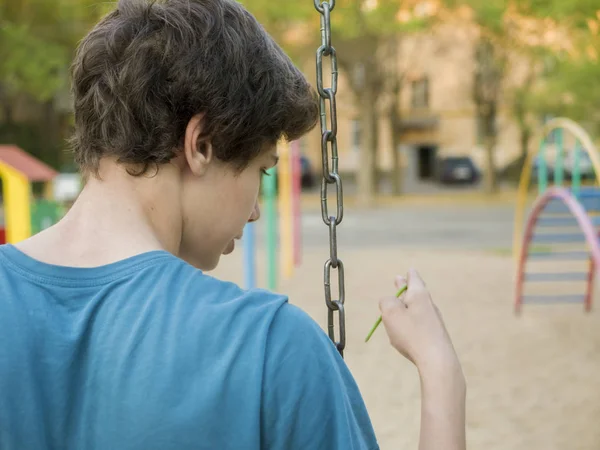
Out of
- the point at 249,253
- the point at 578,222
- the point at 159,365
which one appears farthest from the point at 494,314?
the point at 159,365

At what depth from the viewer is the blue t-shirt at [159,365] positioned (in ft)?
3.17

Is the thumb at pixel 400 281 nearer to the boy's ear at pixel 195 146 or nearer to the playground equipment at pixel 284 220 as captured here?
the boy's ear at pixel 195 146

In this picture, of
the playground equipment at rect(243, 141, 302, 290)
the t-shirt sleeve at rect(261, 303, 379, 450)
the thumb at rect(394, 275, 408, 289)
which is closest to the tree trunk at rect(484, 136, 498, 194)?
the playground equipment at rect(243, 141, 302, 290)

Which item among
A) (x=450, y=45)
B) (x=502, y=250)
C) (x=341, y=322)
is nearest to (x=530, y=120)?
(x=450, y=45)

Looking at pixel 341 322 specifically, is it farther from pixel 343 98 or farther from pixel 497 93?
pixel 343 98

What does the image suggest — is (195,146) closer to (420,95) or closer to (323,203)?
(323,203)

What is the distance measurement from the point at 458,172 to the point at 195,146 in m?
30.1

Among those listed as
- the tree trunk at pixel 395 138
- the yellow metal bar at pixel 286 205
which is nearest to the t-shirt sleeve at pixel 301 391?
the yellow metal bar at pixel 286 205

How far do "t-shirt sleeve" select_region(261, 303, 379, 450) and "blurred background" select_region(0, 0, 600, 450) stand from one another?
618 mm

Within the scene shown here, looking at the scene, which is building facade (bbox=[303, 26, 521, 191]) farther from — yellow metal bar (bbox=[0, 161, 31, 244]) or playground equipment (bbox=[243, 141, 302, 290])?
yellow metal bar (bbox=[0, 161, 31, 244])

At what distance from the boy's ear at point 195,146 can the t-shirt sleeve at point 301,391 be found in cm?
24

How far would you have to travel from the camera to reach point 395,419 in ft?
15.2

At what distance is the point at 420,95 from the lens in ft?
120

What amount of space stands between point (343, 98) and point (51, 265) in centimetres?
2879
